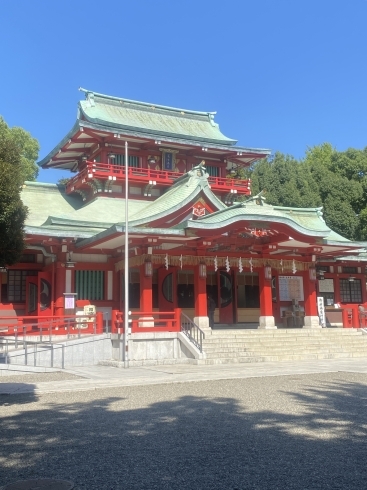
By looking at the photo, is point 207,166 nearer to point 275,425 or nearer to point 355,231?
point 355,231

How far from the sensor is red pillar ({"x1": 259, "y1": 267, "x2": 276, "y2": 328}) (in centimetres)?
2391

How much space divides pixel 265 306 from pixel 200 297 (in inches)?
136

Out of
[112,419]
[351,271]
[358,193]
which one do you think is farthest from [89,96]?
[112,419]

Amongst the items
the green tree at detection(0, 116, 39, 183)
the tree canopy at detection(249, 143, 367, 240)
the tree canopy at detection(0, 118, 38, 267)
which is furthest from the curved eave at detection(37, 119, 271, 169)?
the tree canopy at detection(0, 118, 38, 267)

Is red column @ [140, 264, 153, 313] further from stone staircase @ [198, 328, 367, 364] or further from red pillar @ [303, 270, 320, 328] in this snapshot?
red pillar @ [303, 270, 320, 328]

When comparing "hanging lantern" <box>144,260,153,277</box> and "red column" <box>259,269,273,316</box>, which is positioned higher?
"hanging lantern" <box>144,260,153,277</box>

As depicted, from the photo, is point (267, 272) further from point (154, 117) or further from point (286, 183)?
point (286, 183)

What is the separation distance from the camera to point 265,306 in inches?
947

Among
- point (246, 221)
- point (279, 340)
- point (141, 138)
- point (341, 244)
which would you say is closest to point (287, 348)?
point (279, 340)

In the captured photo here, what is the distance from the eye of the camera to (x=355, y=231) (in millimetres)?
42031

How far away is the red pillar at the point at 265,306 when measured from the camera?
78.4ft

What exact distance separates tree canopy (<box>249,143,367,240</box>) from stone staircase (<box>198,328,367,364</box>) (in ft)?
61.8

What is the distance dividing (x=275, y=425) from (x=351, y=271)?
24306mm

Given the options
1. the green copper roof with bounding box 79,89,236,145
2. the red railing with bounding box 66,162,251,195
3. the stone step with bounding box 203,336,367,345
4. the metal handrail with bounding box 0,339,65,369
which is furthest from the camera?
the green copper roof with bounding box 79,89,236,145
